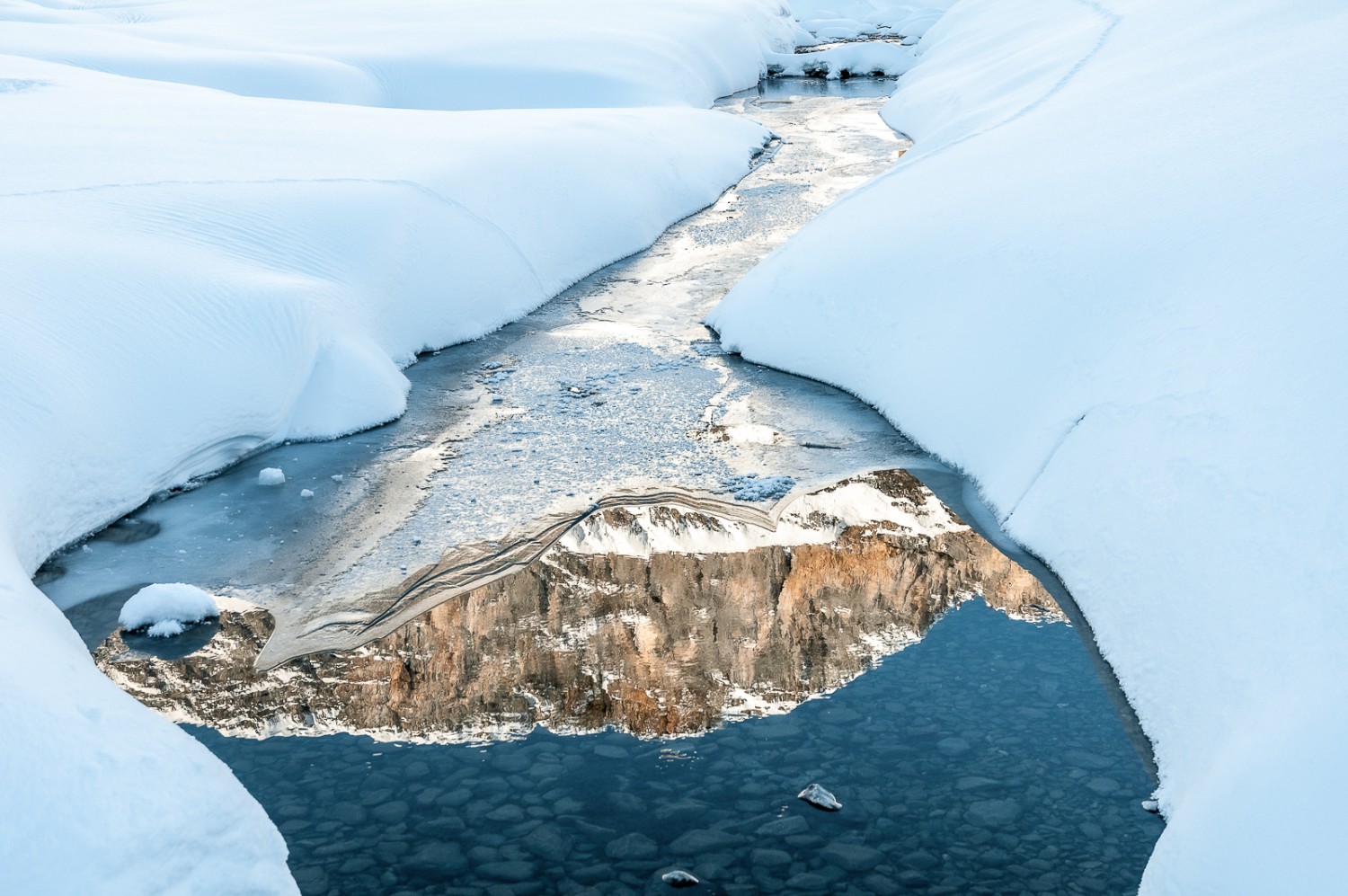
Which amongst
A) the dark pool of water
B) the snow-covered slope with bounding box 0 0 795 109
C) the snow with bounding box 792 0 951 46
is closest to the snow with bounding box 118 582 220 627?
the dark pool of water

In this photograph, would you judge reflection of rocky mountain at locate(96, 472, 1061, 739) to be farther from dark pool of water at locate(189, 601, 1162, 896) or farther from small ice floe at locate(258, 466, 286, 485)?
small ice floe at locate(258, 466, 286, 485)

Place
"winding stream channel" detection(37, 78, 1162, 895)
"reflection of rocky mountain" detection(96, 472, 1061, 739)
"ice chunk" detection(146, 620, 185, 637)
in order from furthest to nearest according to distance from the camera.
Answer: "ice chunk" detection(146, 620, 185, 637) < "reflection of rocky mountain" detection(96, 472, 1061, 739) < "winding stream channel" detection(37, 78, 1162, 895)

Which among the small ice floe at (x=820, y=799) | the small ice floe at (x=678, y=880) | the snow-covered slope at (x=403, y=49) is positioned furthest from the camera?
the snow-covered slope at (x=403, y=49)

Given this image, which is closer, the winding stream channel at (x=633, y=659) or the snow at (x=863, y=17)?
the winding stream channel at (x=633, y=659)

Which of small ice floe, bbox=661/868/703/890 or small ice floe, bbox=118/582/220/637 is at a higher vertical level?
small ice floe, bbox=661/868/703/890

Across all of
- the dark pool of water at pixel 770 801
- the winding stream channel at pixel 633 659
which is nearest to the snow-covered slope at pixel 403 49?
the winding stream channel at pixel 633 659

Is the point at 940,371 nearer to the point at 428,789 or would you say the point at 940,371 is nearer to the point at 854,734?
the point at 854,734

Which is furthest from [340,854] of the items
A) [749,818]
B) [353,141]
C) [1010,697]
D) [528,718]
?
[353,141]

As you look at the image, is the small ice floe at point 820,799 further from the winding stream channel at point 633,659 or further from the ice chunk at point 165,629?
the ice chunk at point 165,629
